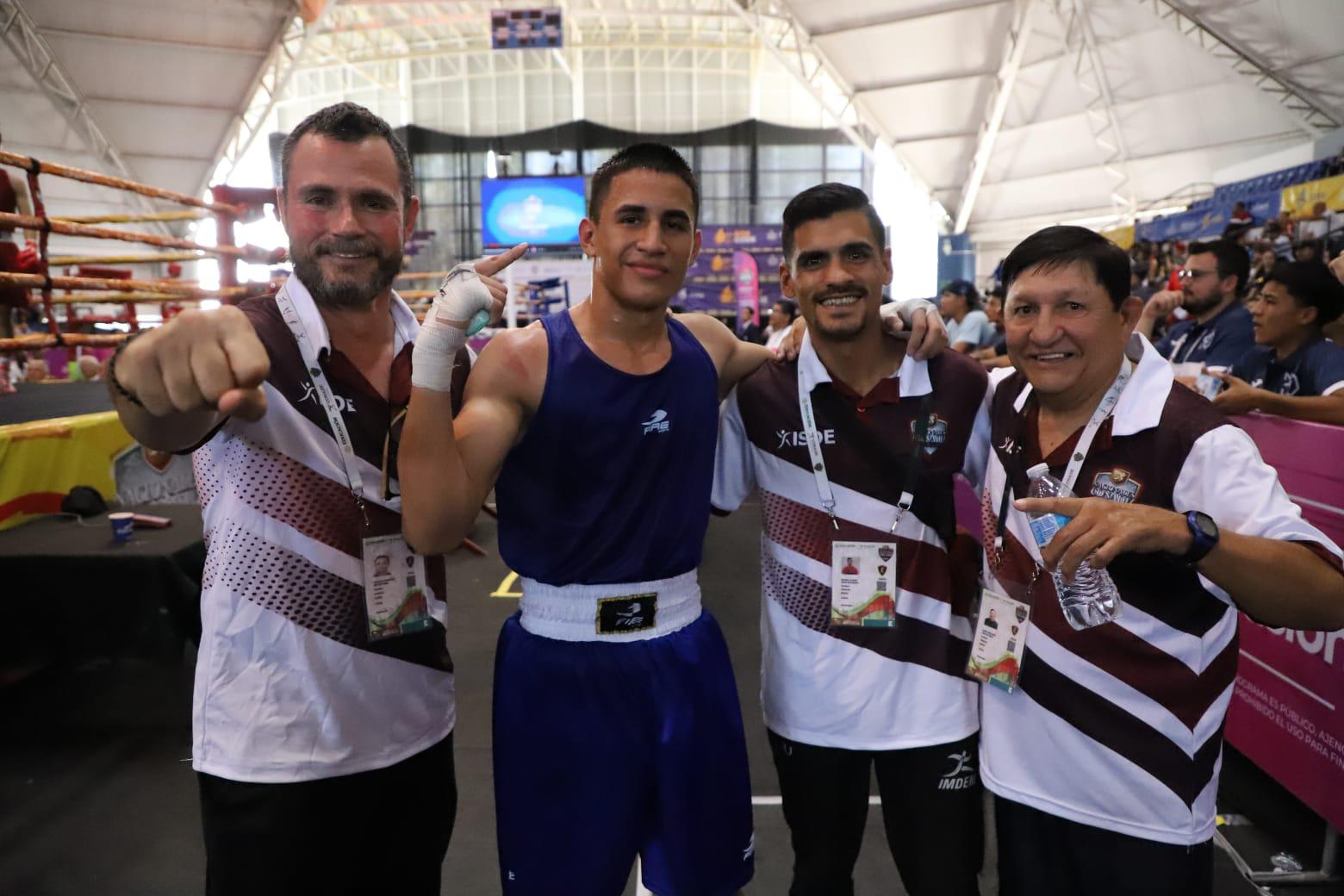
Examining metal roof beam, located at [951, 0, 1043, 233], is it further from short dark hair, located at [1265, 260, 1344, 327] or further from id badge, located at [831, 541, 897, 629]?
id badge, located at [831, 541, 897, 629]

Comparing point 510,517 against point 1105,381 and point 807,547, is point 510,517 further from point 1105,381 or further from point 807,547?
point 1105,381

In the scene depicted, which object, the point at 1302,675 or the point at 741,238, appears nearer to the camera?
the point at 1302,675

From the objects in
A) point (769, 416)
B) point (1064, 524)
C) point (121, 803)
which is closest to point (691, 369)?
point (769, 416)

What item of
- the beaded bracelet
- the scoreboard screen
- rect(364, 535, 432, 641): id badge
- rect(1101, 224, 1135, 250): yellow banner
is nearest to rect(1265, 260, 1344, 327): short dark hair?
rect(364, 535, 432, 641): id badge

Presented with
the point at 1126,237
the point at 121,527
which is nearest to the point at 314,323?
the point at 121,527

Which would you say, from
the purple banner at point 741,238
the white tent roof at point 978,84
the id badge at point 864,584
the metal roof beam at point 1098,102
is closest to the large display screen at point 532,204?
the purple banner at point 741,238

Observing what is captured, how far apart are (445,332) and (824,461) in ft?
3.29

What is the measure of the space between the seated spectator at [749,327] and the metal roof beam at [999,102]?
269 inches

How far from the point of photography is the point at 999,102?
56.4 feet

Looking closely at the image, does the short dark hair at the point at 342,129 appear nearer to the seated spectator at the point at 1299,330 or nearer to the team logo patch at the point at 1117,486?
the team logo patch at the point at 1117,486

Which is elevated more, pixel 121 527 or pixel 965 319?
pixel 965 319

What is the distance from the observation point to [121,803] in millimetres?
3117

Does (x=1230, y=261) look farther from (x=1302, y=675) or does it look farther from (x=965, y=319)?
(x=965, y=319)

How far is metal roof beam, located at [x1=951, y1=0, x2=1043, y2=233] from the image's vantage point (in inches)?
607
